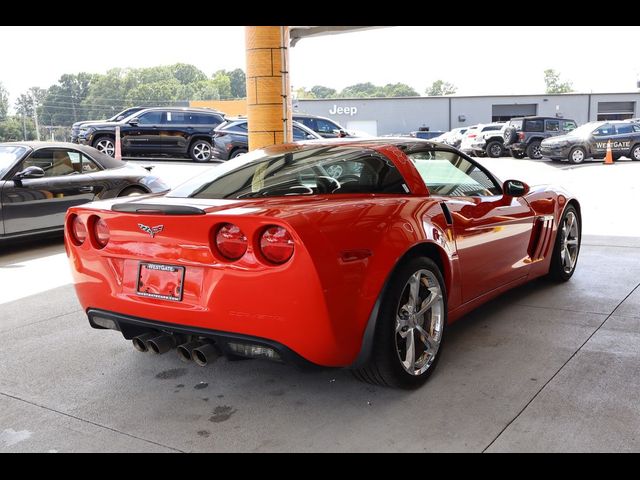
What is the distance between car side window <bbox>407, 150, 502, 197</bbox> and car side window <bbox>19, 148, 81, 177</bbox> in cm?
528

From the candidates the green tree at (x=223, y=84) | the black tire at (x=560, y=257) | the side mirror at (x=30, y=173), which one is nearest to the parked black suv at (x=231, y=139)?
the side mirror at (x=30, y=173)

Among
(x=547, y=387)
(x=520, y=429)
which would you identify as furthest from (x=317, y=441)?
(x=547, y=387)

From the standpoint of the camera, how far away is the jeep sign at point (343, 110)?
49.5 m

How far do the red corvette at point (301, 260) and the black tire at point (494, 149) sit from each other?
22.8 metres

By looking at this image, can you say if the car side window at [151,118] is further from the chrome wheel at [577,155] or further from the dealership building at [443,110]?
the dealership building at [443,110]

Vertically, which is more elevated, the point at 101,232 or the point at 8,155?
the point at 8,155

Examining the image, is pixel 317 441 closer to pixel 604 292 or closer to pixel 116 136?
pixel 604 292

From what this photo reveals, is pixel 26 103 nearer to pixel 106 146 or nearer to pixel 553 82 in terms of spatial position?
pixel 106 146

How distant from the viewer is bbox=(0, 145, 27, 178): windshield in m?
Result: 7.35

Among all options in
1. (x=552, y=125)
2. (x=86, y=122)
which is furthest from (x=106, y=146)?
(x=552, y=125)

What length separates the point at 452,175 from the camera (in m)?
4.23

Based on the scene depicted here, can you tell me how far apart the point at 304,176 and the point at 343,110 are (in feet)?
154

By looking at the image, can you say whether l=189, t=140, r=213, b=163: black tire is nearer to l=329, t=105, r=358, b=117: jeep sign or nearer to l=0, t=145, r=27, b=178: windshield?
l=0, t=145, r=27, b=178: windshield

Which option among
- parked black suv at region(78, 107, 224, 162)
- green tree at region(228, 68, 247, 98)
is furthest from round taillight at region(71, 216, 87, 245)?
green tree at region(228, 68, 247, 98)
